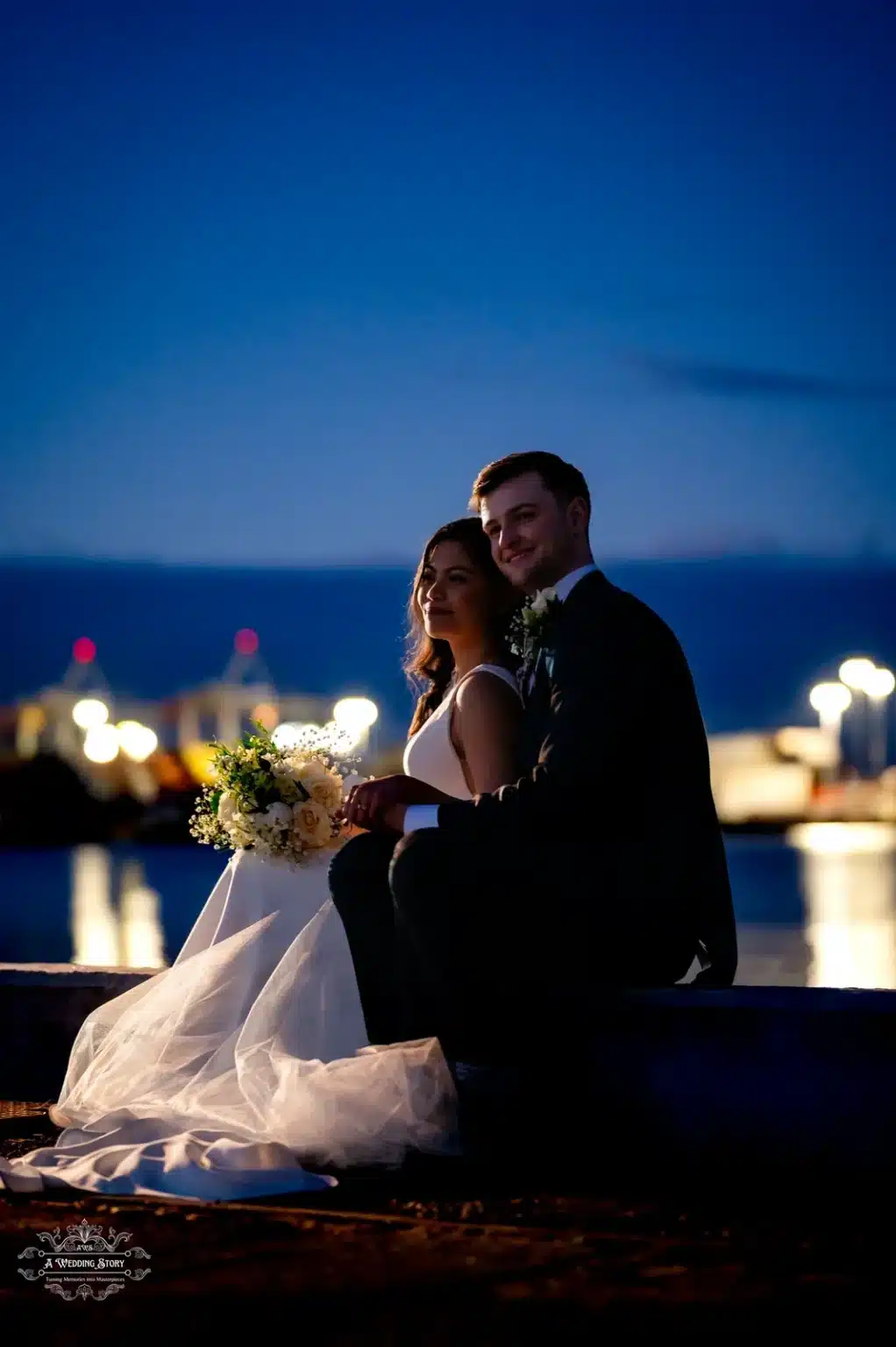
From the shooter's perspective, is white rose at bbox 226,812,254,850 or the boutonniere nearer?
the boutonniere

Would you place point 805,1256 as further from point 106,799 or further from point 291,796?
point 106,799

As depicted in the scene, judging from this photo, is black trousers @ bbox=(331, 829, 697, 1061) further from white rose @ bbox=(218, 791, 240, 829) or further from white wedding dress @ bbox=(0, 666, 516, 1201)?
white rose @ bbox=(218, 791, 240, 829)

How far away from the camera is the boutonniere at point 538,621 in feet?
17.0

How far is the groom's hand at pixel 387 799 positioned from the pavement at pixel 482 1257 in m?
0.92

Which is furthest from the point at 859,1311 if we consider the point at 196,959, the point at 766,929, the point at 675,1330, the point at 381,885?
the point at 766,929

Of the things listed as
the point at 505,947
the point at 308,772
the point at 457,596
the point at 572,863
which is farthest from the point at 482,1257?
the point at 457,596

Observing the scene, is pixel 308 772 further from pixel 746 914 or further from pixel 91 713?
pixel 91 713

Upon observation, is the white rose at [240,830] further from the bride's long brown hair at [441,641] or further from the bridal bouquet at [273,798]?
the bride's long brown hair at [441,641]

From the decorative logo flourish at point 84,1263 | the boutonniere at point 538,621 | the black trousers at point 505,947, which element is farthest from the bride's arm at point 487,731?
the decorative logo flourish at point 84,1263

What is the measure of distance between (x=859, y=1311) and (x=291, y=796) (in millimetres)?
2881

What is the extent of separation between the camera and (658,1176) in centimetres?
491

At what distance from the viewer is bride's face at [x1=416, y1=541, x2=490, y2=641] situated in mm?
5965

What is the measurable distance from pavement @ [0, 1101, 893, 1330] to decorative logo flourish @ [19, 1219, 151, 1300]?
0.10ft

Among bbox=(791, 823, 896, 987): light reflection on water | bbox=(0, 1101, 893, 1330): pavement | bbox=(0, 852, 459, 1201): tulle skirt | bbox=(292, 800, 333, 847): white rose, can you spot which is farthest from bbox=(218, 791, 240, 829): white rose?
bbox=(791, 823, 896, 987): light reflection on water
